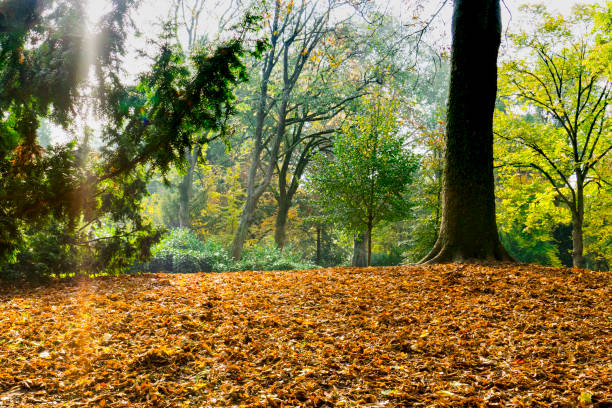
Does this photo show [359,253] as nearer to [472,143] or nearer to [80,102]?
[472,143]

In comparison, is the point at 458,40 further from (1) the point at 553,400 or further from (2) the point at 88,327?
(2) the point at 88,327

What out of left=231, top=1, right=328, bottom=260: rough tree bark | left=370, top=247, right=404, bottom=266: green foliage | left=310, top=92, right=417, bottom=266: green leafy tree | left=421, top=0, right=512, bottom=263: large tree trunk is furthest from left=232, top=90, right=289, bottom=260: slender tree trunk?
left=370, top=247, right=404, bottom=266: green foliage

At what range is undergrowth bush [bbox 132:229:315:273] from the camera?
1005cm

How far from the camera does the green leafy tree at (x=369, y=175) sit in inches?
410

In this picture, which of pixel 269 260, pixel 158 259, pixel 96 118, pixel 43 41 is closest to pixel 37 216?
pixel 96 118

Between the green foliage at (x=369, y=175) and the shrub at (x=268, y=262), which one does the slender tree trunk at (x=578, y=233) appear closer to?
the green foliage at (x=369, y=175)

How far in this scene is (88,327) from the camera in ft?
10.6

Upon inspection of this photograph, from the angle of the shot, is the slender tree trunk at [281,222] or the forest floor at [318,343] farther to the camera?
the slender tree trunk at [281,222]

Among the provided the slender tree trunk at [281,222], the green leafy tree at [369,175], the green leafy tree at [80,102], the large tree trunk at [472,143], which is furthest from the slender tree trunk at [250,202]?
the green leafy tree at [80,102]

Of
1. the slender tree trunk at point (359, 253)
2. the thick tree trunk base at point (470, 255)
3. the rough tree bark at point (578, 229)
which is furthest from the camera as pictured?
the slender tree trunk at point (359, 253)

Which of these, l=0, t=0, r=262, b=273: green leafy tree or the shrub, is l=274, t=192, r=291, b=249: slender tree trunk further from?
l=0, t=0, r=262, b=273: green leafy tree

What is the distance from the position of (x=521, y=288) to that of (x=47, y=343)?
14.4ft

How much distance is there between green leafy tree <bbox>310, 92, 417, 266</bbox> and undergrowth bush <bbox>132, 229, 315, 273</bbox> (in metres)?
2.10

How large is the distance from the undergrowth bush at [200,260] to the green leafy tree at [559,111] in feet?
24.0
